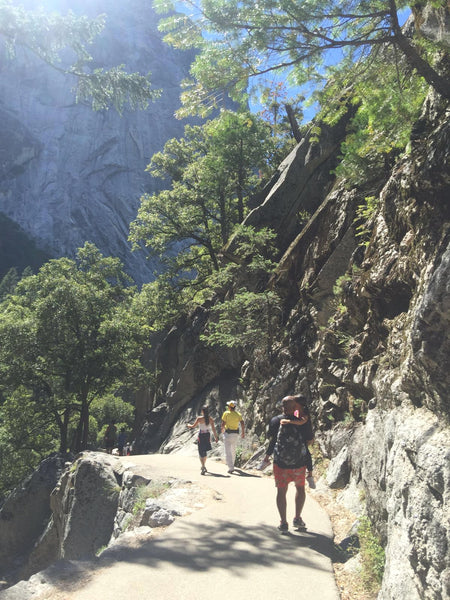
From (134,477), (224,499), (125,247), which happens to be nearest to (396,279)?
(224,499)

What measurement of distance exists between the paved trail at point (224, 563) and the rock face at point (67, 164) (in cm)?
8228

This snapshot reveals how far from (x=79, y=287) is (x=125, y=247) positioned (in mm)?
70013

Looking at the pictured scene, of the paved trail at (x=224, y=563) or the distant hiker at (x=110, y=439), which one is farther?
the distant hiker at (x=110, y=439)

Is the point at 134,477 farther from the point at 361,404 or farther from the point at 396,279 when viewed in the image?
the point at 396,279

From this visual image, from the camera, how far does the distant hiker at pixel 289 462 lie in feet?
17.2

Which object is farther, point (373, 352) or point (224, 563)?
point (373, 352)

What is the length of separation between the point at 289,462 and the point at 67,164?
92.1 meters

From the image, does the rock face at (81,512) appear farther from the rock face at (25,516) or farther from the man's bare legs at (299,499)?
the man's bare legs at (299,499)

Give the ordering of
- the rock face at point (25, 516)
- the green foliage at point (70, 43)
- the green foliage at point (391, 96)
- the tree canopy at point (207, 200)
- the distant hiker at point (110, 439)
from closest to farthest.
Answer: the green foliage at point (391, 96), the green foliage at point (70, 43), the rock face at point (25, 516), the distant hiker at point (110, 439), the tree canopy at point (207, 200)

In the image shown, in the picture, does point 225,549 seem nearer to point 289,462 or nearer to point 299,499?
point 299,499

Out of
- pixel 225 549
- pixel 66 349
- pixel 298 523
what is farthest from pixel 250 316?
pixel 225 549

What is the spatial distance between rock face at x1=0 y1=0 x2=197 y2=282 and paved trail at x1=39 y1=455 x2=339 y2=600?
82284 millimetres

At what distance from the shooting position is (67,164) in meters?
85.6

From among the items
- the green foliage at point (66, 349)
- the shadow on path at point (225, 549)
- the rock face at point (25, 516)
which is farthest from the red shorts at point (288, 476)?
the green foliage at point (66, 349)
